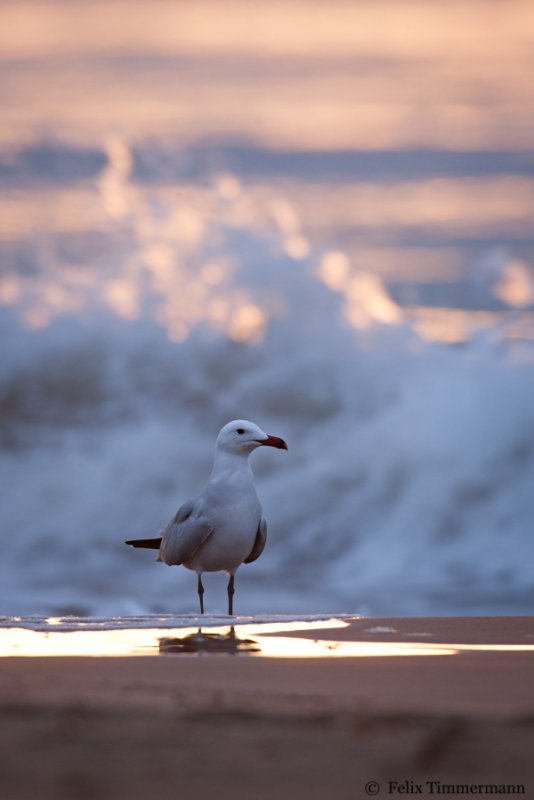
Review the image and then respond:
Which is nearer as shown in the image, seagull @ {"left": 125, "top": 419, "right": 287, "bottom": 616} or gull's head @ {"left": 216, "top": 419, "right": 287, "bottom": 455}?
seagull @ {"left": 125, "top": 419, "right": 287, "bottom": 616}

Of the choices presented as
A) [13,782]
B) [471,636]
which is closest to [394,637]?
[471,636]

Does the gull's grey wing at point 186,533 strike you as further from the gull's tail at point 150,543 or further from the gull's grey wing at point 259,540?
the gull's tail at point 150,543

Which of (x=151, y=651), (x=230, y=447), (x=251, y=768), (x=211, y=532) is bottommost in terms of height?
(x=251, y=768)

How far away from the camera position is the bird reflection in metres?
5.73

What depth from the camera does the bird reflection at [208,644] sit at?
5730 millimetres

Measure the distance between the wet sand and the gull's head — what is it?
3.17 meters

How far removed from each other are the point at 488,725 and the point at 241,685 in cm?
121

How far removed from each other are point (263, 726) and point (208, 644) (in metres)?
2.52

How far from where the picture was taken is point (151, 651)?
18.6 feet

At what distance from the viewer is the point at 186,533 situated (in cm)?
810

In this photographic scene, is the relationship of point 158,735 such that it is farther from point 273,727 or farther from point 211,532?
point 211,532

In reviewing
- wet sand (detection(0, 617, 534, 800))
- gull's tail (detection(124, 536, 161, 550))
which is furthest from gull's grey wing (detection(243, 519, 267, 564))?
wet sand (detection(0, 617, 534, 800))

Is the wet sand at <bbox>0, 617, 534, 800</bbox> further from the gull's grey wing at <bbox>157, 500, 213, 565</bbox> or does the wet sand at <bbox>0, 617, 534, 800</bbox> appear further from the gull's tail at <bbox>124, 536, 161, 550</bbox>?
the gull's tail at <bbox>124, 536, 161, 550</bbox>

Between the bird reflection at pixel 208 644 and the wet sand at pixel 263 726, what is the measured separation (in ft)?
1.38
